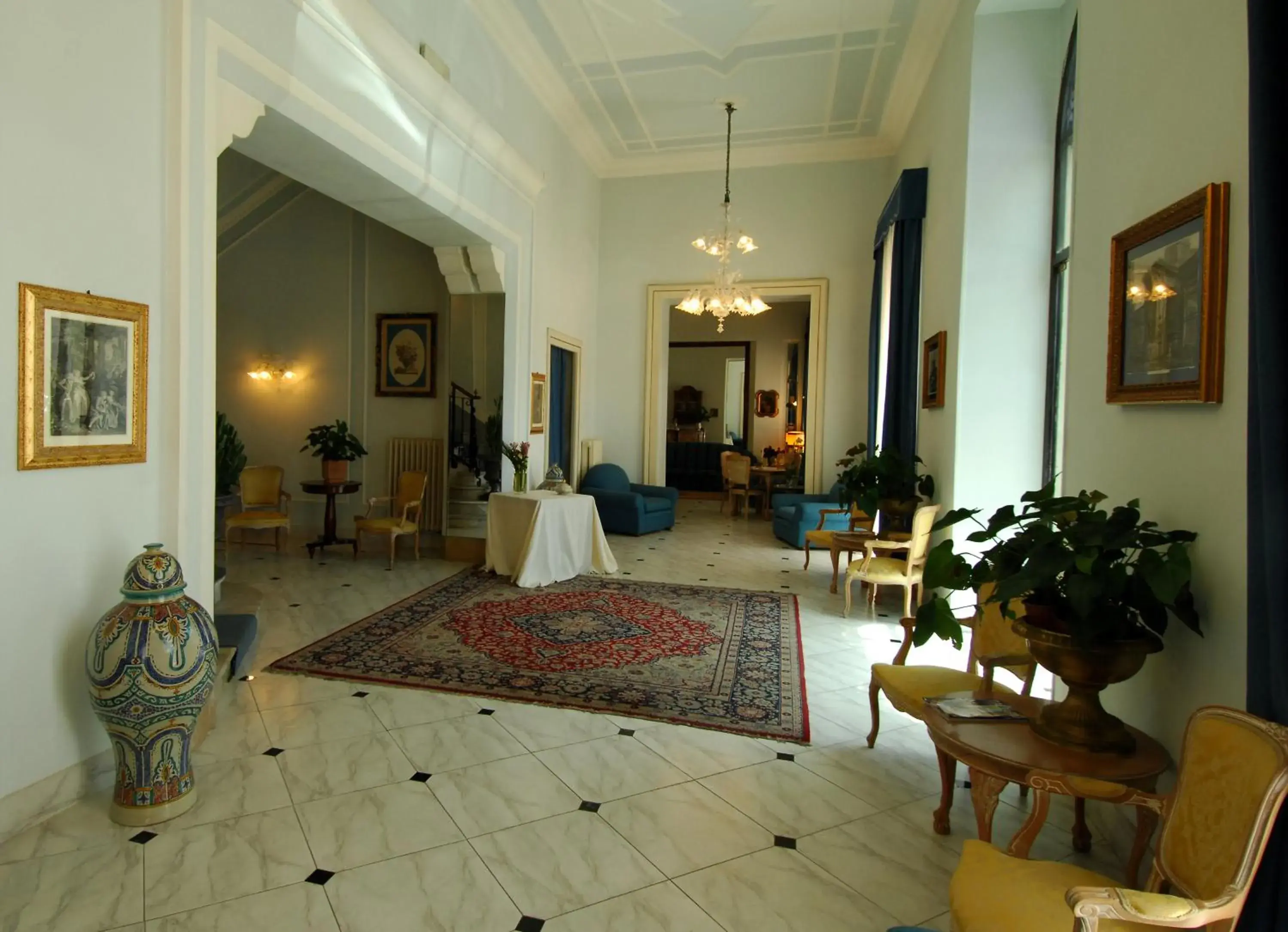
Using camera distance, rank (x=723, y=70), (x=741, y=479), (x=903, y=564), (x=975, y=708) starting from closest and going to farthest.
Answer: (x=975, y=708), (x=903, y=564), (x=723, y=70), (x=741, y=479)

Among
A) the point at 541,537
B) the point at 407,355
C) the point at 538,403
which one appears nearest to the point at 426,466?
the point at 407,355

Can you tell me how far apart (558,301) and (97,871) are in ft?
25.4

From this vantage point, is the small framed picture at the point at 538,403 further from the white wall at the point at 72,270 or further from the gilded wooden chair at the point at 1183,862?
the gilded wooden chair at the point at 1183,862

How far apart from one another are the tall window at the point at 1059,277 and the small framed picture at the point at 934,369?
0.78 m

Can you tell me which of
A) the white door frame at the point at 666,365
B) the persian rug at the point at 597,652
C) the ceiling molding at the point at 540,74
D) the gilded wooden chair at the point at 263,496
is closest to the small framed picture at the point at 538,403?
the persian rug at the point at 597,652

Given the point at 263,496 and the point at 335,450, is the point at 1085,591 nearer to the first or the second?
the point at 335,450

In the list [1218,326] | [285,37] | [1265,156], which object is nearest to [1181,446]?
[1218,326]

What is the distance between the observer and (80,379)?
2.99 m

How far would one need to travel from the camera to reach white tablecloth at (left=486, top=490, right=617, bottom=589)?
22.8ft

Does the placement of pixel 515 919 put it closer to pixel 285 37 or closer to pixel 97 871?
pixel 97 871

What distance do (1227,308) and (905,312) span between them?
18.1 feet

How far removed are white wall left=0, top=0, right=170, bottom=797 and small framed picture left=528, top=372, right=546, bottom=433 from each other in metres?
5.15

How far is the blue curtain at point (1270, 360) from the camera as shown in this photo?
1672 millimetres

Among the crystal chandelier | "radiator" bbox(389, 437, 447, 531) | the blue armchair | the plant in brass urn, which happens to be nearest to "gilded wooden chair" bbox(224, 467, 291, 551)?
"radiator" bbox(389, 437, 447, 531)
